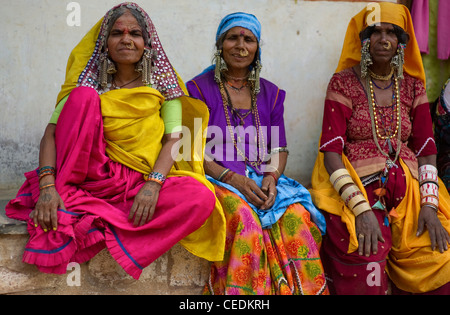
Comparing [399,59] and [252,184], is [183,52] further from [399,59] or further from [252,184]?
[399,59]

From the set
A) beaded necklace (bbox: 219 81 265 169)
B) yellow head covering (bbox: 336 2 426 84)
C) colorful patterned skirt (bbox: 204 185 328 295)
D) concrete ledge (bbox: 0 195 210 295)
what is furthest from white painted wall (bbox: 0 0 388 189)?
colorful patterned skirt (bbox: 204 185 328 295)

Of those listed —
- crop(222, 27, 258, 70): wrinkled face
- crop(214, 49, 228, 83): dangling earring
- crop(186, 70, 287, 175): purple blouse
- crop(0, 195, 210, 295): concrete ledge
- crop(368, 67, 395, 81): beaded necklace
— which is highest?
crop(222, 27, 258, 70): wrinkled face

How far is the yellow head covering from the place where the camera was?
4000mm

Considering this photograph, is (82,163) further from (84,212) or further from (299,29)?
(299,29)

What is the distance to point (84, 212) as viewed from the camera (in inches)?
123

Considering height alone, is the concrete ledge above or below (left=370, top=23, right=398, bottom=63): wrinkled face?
below

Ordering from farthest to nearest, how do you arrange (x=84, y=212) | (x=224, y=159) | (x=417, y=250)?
(x=224, y=159), (x=417, y=250), (x=84, y=212)

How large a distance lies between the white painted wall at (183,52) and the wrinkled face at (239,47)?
916mm

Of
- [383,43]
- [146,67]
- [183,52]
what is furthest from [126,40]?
[383,43]

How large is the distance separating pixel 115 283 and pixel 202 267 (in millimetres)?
568

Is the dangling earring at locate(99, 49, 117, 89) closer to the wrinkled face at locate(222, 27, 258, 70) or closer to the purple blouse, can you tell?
the purple blouse

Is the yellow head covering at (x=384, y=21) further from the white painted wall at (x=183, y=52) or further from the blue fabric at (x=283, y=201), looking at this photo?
the blue fabric at (x=283, y=201)
